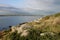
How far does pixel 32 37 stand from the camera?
42.3 feet

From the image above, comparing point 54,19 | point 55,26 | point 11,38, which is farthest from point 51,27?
point 11,38

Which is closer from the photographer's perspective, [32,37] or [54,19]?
[32,37]

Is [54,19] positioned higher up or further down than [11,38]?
higher up

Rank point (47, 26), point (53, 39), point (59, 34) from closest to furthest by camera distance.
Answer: point (53, 39) < point (59, 34) < point (47, 26)

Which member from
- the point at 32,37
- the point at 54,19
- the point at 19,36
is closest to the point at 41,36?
the point at 32,37

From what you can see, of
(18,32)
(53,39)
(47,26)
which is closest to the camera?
(53,39)

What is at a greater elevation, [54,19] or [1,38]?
[54,19]

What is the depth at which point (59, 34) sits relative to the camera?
13133 mm

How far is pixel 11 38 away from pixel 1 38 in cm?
206

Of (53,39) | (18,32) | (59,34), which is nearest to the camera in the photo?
(53,39)

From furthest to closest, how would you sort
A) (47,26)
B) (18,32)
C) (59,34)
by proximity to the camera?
1. (47,26)
2. (18,32)
3. (59,34)

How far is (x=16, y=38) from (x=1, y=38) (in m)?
2.32

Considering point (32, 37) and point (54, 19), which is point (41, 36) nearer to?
point (32, 37)

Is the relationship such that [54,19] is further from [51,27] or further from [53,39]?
[53,39]
